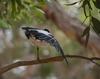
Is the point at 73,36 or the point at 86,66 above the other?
the point at 73,36

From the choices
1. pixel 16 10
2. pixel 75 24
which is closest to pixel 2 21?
pixel 16 10

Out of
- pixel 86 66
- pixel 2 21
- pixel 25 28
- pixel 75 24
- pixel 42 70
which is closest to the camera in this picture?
pixel 25 28

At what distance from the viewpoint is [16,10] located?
107 centimetres

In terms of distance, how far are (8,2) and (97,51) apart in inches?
50.3

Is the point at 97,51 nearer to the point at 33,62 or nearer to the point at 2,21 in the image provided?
the point at 2,21

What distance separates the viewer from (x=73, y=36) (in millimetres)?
2520

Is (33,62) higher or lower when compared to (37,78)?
higher

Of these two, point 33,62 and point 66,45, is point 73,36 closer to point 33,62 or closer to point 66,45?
point 66,45

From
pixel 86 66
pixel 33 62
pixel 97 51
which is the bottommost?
pixel 86 66

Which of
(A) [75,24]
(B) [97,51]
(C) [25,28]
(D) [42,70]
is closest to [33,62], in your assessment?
(C) [25,28]

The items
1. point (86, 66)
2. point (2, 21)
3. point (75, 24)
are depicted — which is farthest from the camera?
point (86, 66)

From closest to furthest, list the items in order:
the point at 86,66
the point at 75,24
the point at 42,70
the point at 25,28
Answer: the point at 25,28, the point at 75,24, the point at 86,66, the point at 42,70

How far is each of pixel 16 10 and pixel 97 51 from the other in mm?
1275

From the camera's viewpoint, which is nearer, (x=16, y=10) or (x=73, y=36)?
(x=16, y=10)
